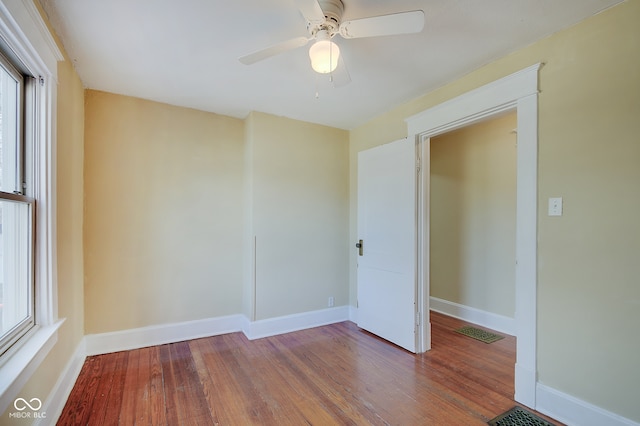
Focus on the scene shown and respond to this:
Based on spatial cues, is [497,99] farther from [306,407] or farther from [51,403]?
[51,403]

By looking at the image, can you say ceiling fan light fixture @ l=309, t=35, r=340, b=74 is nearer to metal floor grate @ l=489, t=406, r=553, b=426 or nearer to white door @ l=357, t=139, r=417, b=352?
white door @ l=357, t=139, r=417, b=352

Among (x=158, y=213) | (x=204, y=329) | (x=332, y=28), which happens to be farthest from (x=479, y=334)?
(x=158, y=213)

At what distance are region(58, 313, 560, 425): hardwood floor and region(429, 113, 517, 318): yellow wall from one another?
27.1 inches

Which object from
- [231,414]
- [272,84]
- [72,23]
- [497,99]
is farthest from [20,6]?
[497,99]

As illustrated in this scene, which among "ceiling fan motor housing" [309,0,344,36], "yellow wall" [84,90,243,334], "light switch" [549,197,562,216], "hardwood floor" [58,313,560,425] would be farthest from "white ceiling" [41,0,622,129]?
"hardwood floor" [58,313,560,425]

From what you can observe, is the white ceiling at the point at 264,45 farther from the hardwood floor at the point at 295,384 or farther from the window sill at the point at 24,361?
the hardwood floor at the point at 295,384

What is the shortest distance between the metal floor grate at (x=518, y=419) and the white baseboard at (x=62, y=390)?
2602 mm

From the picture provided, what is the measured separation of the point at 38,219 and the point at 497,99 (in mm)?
3179

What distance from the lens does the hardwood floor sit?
188 centimetres

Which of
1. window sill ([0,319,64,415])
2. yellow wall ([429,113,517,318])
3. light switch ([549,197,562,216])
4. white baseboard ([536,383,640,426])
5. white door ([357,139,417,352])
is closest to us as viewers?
window sill ([0,319,64,415])

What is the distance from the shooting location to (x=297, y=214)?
11.3 feet

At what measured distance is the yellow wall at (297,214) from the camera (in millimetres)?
3223

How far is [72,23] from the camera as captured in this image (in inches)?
70.1

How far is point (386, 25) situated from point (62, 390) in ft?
9.73
